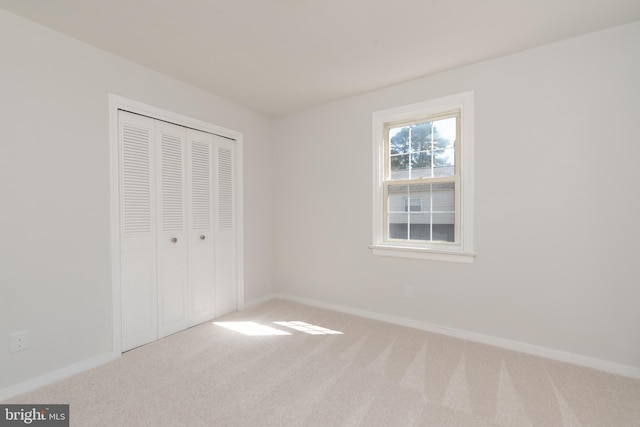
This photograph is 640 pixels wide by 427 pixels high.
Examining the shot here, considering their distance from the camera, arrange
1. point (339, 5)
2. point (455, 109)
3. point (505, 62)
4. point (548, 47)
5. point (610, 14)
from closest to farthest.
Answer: point (339, 5)
point (610, 14)
point (548, 47)
point (505, 62)
point (455, 109)

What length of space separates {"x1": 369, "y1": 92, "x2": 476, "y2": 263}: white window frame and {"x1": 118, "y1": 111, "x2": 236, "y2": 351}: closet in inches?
71.0

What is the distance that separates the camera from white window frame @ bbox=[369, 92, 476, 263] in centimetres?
266

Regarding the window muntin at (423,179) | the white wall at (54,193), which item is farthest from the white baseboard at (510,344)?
the white wall at (54,193)

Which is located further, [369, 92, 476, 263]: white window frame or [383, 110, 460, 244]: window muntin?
[383, 110, 460, 244]: window muntin

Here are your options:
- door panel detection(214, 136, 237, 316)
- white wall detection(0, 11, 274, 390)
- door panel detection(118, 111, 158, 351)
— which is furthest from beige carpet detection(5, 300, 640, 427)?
door panel detection(214, 136, 237, 316)

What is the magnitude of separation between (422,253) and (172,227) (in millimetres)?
2619

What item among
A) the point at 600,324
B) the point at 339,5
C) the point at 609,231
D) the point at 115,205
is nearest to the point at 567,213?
the point at 609,231

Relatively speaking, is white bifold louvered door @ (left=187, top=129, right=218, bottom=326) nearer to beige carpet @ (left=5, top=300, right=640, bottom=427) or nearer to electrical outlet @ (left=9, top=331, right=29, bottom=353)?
beige carpet @ (left=5, top=300, right=640, bottom=427)

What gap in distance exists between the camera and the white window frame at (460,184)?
2.66 meters

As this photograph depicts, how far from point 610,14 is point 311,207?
3093 mm

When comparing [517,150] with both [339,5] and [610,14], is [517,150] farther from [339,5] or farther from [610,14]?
[339,5]

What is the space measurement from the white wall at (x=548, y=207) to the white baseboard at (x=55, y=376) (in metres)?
2.59

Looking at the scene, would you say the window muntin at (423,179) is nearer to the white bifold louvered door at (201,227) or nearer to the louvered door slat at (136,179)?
the white bifold louvered door at (201,227)

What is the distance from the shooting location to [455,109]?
9.02ft
